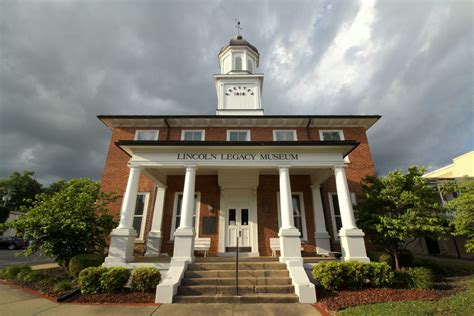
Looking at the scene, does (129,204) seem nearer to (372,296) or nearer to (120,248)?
(120,248)

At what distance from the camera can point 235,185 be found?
501 inches

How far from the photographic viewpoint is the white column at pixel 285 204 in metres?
9.26

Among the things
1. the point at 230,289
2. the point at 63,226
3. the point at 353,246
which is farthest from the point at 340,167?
the point at 63,226

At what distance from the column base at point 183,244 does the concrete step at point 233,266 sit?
405mm

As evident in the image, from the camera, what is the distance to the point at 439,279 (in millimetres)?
9062

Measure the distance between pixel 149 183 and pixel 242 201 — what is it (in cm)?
577

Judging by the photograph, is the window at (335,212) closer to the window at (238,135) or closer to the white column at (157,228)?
the window at (238,135)

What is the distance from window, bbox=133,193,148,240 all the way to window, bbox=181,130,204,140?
14.3ft

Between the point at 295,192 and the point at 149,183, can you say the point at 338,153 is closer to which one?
the point at 295,192

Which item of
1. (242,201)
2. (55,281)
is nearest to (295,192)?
(242,201)

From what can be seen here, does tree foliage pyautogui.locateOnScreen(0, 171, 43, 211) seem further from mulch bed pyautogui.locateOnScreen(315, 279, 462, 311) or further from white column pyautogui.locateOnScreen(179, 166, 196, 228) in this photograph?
mulch bed pyautogui.locateOnScreen(315, 279, 462, 311)

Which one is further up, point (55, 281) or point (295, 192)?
point (295, 192)

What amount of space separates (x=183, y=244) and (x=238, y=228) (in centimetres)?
432

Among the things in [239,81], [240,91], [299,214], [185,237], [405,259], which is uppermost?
[239,81]
